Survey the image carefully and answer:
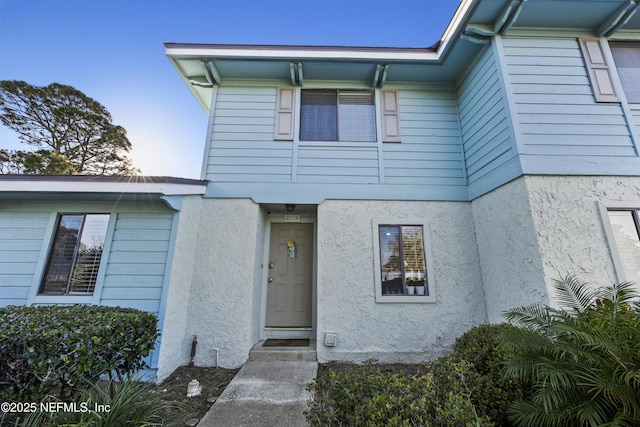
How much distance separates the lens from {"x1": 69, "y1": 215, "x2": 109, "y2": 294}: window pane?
3660mm

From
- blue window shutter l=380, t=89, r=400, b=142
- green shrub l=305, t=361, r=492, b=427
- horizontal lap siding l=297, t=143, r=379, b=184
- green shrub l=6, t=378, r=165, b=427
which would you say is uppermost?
blue window shutter l=380, t=89, r=400, b=142

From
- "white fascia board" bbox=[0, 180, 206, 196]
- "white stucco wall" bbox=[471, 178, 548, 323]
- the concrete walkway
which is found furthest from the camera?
"white fascia board" bbox=[0, 180, 206, 196]

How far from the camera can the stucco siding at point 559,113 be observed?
3.38m

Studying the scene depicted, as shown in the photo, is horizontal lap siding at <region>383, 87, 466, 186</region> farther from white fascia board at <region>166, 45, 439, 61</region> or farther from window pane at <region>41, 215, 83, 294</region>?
window pane at <region>41, 215, 83, 294</region>

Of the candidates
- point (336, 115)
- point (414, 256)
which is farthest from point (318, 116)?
point (414, 256)

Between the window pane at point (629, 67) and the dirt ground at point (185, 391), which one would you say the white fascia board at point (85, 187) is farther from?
the window pane at point (629, 67)

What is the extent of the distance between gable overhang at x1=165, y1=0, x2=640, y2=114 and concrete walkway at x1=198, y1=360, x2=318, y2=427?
514 centimetres

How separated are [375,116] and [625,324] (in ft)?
14.1

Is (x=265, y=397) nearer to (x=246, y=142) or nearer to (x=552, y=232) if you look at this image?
(x=246, y=142)

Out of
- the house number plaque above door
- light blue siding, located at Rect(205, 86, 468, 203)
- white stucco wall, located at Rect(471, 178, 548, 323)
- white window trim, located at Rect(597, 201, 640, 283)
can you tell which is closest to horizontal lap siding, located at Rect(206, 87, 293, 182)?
light blue siding, located at Rect(205, 86, 468, 203)

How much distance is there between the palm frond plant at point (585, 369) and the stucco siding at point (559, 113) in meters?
2.15

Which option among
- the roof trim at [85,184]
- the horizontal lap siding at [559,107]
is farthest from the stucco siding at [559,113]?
the roof trim at [85,184]

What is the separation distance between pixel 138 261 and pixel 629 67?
8396mm

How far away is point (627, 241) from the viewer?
10.3ft
